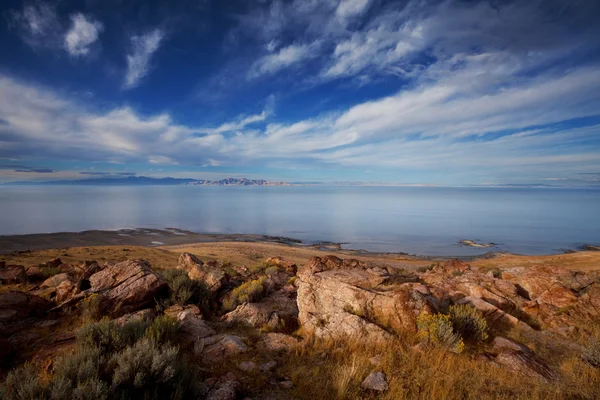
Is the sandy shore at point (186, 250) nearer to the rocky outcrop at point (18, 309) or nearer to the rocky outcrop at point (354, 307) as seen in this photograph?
the rocky outcrop at point (18, 309)

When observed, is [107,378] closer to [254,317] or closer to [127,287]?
[254,317]

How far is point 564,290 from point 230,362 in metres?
10.7

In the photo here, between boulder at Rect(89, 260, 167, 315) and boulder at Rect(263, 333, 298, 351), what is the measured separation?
389 cm

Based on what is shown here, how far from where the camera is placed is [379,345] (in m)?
6.10

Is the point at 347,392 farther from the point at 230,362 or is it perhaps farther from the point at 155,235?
the point at 155,235

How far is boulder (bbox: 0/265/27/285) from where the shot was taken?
10773mm

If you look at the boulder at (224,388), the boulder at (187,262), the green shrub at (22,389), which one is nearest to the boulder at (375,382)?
the boulder at (224,388)

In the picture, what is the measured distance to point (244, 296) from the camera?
29.5 feet

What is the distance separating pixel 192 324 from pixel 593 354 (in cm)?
889

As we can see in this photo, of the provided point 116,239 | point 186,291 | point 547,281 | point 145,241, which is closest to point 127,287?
point 186,291

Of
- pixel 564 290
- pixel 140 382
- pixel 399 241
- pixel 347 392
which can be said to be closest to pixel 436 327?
pixel 347 392

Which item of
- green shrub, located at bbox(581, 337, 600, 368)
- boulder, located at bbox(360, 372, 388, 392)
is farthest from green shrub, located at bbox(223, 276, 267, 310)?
green shrub, located at bbox(581, 337, 600, 368)

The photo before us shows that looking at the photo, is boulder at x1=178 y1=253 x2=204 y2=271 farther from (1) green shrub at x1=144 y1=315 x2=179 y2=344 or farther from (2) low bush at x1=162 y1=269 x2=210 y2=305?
(1) green shrub at x1=144 y1=315 x2=179 y2=344

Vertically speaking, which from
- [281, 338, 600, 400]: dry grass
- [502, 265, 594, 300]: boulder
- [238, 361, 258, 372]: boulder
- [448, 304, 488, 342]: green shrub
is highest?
[502, 265, 594, 300]: boulder
